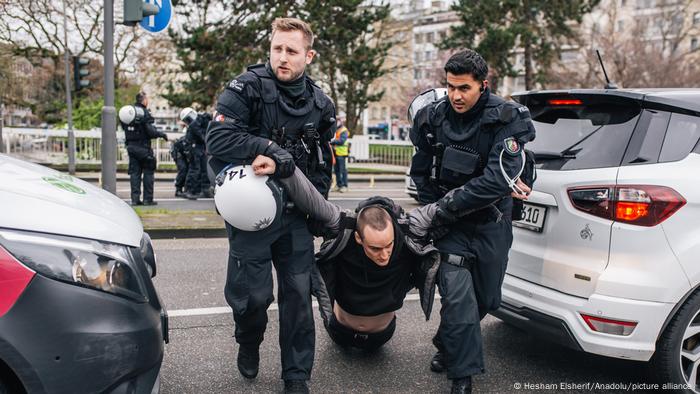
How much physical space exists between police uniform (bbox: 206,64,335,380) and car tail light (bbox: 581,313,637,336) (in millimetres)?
1386

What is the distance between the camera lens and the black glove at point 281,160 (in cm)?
292

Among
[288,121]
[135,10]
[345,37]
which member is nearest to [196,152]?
[135,10]

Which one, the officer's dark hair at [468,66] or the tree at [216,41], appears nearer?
the officer's dark hair at [468,66]

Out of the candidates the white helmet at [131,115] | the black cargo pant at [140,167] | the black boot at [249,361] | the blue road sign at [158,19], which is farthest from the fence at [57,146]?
the black boot at [249,361]

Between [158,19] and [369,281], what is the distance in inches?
246

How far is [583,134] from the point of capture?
134 inches

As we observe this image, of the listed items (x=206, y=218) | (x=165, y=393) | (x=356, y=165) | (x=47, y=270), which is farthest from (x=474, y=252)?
(x=356, y=165)

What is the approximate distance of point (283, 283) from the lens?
3152mm

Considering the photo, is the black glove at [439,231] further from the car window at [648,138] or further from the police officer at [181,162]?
the police officer at [181,162]

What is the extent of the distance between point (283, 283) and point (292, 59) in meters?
1.13

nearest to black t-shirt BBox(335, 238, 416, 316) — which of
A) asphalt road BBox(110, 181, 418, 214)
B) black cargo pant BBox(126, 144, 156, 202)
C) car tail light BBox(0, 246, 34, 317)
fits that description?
car tail light BBox(0, 246, 34, 317)

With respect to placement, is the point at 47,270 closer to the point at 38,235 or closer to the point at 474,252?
the point at 38,235

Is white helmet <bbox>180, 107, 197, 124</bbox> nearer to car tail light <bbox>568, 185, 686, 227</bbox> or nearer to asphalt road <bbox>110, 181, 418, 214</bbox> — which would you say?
asphalt road <bbox>110, 181, 418, 214</bbox>

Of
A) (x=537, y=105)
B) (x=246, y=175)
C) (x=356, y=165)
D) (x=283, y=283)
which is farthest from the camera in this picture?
(x=356, y=165)
